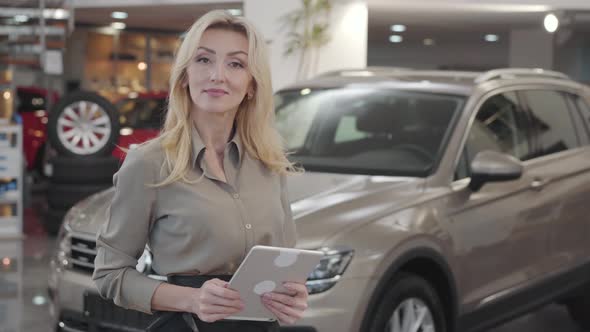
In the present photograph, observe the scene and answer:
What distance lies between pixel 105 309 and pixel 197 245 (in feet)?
7.13

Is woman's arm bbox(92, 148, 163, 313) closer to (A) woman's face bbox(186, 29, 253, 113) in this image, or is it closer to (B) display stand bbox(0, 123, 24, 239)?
(A) woman's face bbox(186, 29, 253, 113)

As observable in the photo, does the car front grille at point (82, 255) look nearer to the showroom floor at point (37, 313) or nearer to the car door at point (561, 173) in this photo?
the showroom floor at point (37, 313)

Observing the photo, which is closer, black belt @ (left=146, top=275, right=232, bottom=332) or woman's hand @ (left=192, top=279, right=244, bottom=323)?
woman's hand @ (left=192, top=279, right=244, bottom=323)

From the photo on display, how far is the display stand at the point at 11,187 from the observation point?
11.0 metres

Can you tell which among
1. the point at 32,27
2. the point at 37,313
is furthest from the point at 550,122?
the point at 32,27

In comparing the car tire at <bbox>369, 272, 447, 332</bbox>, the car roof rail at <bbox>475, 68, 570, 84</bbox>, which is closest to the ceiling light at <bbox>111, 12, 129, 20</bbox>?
the car roof rail at <bbox>475, 68, 570, 84</bbox>

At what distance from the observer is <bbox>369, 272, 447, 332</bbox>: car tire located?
429cm

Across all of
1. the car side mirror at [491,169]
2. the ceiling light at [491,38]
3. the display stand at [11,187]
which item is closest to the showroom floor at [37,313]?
the display stand at [11,187]

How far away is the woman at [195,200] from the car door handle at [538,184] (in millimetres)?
3238

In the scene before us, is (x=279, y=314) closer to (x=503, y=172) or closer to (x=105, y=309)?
(x=105, y=309)

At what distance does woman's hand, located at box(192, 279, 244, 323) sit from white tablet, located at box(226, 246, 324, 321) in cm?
2

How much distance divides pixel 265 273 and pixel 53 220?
8873mm

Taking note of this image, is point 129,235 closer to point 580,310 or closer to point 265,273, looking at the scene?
point 265,273

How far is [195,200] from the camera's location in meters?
2.44
